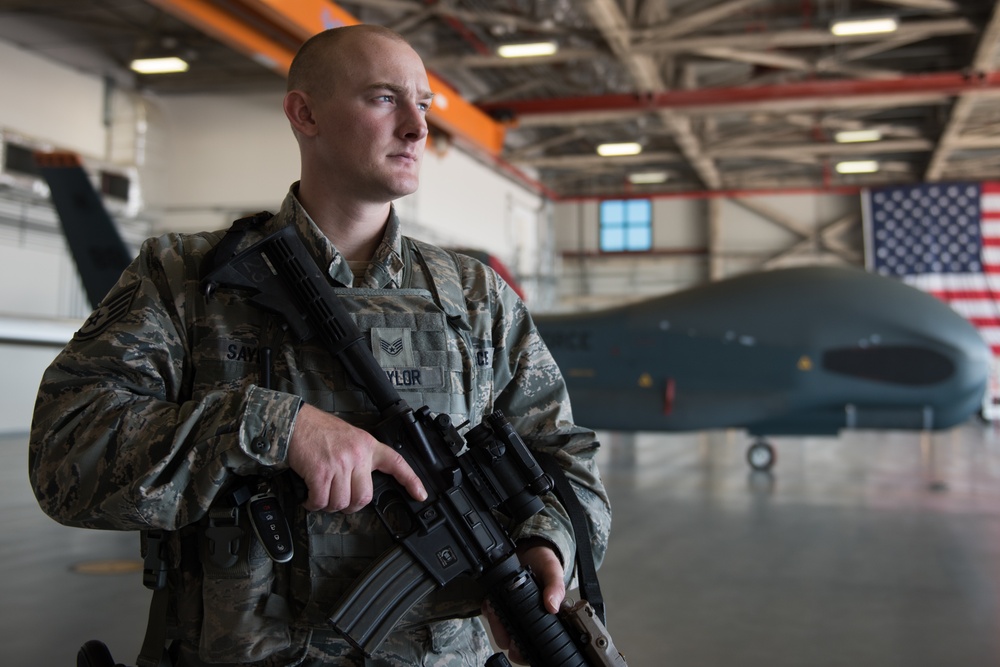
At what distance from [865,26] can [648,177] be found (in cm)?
1148

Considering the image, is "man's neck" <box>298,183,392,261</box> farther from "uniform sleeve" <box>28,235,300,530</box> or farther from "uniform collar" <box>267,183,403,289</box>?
"uniform sleeve" <box>28,235,300,530</box>

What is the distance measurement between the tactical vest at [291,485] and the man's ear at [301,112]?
32 cm

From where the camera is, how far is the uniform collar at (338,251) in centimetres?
140

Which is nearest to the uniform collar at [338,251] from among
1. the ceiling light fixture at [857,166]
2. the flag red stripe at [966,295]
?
the flag red stripe at [966,295]

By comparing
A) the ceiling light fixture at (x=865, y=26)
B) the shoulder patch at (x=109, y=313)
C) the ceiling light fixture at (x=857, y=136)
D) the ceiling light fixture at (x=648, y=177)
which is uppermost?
the ceiling light fixture at (x=648, y=177)

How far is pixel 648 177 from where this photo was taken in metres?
22.5

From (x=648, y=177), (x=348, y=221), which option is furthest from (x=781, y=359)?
(x=648, y=177)

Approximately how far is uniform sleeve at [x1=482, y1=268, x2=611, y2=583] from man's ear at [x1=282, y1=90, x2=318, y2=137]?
431 millimetres

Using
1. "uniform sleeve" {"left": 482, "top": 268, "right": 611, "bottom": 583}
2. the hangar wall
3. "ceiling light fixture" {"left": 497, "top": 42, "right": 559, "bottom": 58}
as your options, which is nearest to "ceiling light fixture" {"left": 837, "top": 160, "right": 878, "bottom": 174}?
the hangar wall

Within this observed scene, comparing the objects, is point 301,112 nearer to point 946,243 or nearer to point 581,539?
point 581,539

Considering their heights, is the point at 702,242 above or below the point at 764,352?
above

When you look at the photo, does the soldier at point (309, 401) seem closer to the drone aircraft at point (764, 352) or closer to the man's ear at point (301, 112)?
the man's ear at point (301, 112)

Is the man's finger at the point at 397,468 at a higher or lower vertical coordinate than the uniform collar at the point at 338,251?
lower

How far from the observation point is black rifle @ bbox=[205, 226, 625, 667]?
1.24 m
